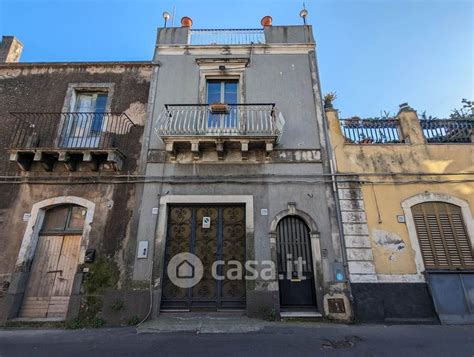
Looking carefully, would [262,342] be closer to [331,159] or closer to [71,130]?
[331,159]

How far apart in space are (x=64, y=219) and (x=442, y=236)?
403 inches

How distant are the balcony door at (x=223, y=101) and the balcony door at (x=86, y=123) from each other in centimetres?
332

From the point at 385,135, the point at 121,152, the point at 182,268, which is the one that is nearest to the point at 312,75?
the point at 385,135

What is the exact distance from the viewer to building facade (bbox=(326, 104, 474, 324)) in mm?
5902

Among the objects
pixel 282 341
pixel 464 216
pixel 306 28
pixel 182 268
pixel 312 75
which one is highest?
A: pixel 306 28

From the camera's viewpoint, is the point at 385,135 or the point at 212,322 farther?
the point at 385,135

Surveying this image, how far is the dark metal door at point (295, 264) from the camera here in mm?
6258

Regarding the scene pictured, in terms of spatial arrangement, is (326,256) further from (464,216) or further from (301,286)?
(464,216)

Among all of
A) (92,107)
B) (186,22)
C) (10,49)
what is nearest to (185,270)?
Answer: (92,107)

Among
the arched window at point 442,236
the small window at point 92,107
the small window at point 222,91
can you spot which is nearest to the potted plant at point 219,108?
the small window at point 222,91

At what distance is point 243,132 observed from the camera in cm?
719

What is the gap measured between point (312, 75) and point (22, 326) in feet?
34.6

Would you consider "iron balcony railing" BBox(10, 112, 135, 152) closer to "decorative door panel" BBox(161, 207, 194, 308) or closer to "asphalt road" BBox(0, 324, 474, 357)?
"decorative door panel" BBox(161, 207, 194, 308)

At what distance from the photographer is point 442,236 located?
646 cm
